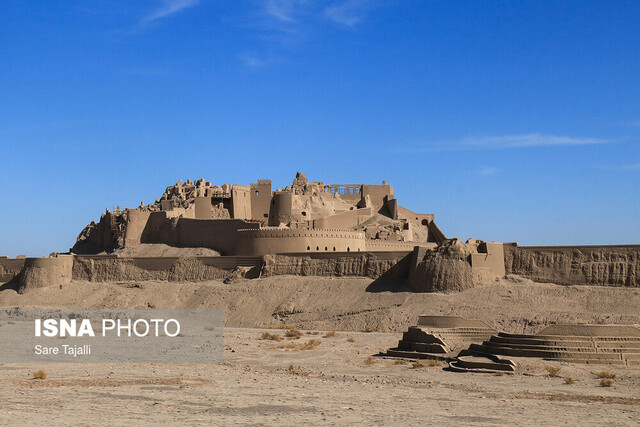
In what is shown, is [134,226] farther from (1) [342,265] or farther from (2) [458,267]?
(2) [458,267]

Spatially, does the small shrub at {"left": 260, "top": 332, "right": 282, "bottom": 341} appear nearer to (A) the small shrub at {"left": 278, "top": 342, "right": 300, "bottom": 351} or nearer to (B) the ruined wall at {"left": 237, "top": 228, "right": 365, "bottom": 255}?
(A) the small shrub at {"left": 278, "top": 342, "right": 300, "bottom": 351}

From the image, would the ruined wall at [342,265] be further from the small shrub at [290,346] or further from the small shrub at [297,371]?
the small shrub at [297,371]

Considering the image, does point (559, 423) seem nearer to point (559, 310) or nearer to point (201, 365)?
point (201, 365)

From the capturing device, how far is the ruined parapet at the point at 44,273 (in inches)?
1918

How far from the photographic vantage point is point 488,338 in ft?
91.4

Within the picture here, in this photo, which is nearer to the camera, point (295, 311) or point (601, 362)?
point (601, 362)

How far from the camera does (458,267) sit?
37.0 metres

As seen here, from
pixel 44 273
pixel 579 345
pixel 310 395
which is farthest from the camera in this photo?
pixel 44 273

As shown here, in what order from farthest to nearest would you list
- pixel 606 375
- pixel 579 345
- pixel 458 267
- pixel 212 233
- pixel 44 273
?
pixel 212 233 < pixel 44 273 < pixel 458 267 < pixel 579 345 < pixel 606 375

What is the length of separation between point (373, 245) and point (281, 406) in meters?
32.4

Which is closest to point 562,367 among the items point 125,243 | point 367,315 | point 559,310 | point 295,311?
point 559,310

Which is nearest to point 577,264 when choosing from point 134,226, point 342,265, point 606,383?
point 342,265

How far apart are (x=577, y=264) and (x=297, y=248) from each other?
15.4 metres

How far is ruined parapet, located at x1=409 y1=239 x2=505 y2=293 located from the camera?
36.9 metres
